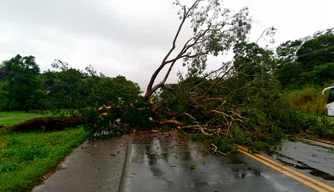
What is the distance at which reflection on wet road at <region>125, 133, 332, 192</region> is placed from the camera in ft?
12.9

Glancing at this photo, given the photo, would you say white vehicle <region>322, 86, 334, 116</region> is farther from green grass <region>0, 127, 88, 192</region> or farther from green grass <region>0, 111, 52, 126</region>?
green grass <region>0, 111, 52, 126</region>

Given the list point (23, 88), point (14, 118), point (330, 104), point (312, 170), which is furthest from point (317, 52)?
point (23, 88)

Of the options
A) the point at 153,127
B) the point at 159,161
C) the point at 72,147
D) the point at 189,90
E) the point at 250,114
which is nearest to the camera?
the point at 159,161

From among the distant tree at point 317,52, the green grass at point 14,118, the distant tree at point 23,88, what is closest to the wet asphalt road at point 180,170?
the green grass at point 14,118

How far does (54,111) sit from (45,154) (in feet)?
15.3

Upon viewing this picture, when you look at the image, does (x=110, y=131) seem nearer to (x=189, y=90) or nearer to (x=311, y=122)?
(x=189, y=90)

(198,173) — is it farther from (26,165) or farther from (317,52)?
Answer: (317,52)

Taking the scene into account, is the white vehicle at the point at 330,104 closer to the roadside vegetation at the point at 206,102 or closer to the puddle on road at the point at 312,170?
the roadside vegetation at the point at 206,102

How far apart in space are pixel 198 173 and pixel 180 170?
1.44 feet

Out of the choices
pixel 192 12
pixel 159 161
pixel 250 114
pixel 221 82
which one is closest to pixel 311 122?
pixel 250 114

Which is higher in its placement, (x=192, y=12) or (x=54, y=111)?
(x=192, y=12)

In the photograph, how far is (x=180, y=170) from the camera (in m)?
4.91

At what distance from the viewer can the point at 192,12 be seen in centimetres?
1310

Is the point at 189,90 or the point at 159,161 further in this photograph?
the point at 189,90
